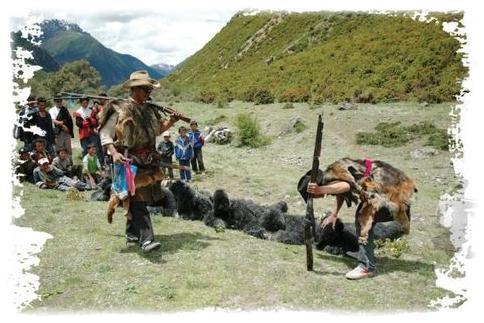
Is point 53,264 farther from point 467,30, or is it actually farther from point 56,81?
point 56,81

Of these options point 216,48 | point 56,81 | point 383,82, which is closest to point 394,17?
point 383,82

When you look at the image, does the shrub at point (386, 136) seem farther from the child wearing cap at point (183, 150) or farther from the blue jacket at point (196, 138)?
the child wearing cap at point (183, 150)

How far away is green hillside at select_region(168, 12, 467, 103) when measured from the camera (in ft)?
95.5

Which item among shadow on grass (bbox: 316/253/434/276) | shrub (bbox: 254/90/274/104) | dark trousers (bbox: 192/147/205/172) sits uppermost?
shrub (bbox: 254/90/274/104)

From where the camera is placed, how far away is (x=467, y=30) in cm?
656

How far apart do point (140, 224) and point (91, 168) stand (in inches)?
194

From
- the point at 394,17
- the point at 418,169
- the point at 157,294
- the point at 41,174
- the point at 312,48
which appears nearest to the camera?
the point at 157,294

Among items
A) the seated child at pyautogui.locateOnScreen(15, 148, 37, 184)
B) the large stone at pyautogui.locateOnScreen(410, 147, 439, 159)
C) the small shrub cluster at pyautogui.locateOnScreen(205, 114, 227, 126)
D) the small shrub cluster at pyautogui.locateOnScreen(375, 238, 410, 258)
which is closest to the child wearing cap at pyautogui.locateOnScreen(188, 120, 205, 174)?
the seated child at pyautogui.locateOnScreen(15, 148, 37, 184)

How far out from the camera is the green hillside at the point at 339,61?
29.1m

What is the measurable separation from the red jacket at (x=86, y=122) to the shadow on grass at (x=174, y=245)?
16.7 feet

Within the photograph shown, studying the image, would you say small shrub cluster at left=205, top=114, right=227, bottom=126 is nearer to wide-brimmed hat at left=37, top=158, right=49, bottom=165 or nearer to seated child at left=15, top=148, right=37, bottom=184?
seated child at left=15, top=148, right=37, bottom=184

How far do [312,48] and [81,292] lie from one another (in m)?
45.5

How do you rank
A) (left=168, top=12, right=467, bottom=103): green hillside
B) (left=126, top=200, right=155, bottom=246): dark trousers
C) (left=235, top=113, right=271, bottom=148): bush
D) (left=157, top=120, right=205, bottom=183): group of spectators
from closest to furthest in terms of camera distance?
(left=126, top=200, right=155, bottom=246): dark trousers, (left=157, top=120, right=205, bottom=183): group of spectators, (left=235, top=113, right=271, bottom=148): bush, (left=168, top=12, right=467, bottom=103): green hillside

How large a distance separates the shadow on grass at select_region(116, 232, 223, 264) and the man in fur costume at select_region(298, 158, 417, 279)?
1811mm
